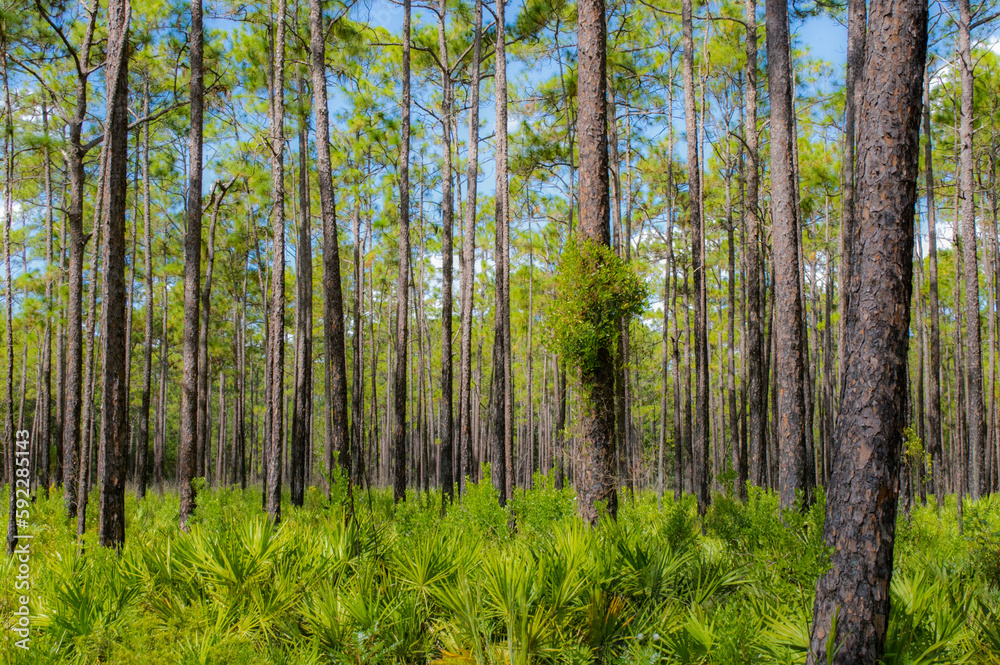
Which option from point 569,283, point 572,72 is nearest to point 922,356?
point 572,72

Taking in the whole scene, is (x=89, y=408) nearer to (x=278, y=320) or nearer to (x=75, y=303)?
(x=75, y=303)

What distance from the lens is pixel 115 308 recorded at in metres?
6.45

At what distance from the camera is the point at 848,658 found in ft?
10.8

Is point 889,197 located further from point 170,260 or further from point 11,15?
point 170,260

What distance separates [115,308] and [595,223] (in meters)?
5.62

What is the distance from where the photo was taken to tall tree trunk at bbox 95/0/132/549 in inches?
251

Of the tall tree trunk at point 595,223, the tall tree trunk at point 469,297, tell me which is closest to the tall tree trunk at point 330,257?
the tall tree trunk at point 469,297

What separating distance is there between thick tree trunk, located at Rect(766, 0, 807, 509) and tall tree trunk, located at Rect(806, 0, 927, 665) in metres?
5.09

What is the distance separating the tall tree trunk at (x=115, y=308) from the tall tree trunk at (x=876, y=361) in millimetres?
6966

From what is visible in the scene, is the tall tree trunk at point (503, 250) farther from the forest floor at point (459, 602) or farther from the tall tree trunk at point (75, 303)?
the tall tree trunk at point (75, 303)

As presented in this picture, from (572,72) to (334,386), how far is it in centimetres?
1110

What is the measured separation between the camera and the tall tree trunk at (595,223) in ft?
21.0

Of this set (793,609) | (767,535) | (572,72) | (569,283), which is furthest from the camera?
(572,72)

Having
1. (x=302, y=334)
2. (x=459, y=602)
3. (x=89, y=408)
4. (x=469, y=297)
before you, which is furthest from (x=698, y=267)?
(x=89, y=408)
